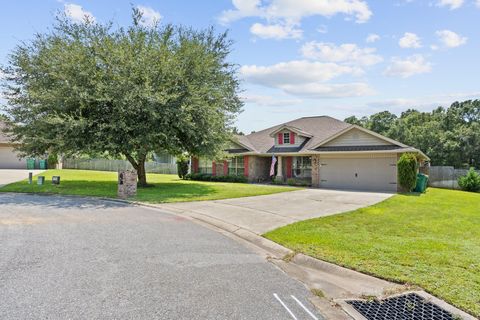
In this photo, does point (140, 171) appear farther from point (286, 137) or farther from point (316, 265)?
point (316, 265)

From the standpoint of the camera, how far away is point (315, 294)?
436 centimetres

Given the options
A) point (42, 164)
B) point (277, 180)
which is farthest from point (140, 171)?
point (42, 164)

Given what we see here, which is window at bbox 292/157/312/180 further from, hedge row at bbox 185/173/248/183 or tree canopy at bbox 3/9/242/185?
tree canopy at bbox 3/9/242/185

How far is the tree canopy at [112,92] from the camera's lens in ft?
49.7

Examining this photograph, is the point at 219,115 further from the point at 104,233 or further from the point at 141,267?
the point at 141,267

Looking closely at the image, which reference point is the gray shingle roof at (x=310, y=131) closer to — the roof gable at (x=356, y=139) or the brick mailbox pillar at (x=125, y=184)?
the roof gable at (x=356, y=139)

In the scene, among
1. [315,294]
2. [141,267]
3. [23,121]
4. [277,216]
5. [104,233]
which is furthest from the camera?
[23,121]

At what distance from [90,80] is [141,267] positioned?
1260cm

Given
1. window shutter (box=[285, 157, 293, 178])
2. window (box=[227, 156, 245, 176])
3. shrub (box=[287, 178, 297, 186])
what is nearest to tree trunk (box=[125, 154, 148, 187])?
window (box=[227, 156, 245, 176])

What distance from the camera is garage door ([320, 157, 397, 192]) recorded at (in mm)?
20078

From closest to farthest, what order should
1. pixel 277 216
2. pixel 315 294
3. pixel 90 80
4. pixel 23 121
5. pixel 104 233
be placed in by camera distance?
pixel 315 294 → pixel 104 233 → pixel 277 216 → pixel 90 80 → pixel 23 121

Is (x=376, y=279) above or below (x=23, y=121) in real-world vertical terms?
below

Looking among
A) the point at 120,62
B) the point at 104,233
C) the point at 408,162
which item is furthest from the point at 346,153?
the point at 104,233

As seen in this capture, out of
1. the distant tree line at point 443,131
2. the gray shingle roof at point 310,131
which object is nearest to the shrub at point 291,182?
the gray shingle roof at point 310,131
